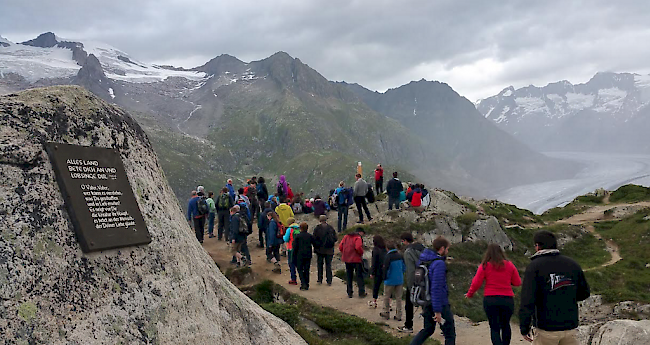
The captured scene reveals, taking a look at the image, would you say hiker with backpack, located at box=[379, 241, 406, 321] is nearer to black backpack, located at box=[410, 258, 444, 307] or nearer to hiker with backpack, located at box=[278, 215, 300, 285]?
black backpack, located at box=[410, 258, 444, 307]

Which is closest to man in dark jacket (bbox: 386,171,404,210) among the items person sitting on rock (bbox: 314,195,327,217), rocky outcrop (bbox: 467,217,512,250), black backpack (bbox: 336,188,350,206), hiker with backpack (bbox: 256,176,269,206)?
black backpack (bbox: 336,188,350,206)

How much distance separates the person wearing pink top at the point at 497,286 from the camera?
9.27 metres

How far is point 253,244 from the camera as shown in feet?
85.6

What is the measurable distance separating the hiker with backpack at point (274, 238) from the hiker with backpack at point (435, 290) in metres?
10.7

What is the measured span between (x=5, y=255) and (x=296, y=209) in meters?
25.1

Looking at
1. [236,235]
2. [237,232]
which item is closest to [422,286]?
[237,232]

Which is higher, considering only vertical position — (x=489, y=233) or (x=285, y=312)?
(x=285, y=312)

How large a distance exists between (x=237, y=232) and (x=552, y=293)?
13994 millimetres

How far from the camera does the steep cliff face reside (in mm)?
4609

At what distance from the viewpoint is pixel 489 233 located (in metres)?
25.5

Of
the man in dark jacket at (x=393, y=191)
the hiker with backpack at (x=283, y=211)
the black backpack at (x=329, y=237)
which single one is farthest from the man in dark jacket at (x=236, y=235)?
the man in dark jacket at (x=393, y=191)

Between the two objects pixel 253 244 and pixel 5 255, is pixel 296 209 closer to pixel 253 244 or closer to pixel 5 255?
pixel 253 244

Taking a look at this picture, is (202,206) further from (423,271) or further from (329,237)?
(423,271)

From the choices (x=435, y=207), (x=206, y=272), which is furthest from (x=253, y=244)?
(x=206, y=272)
